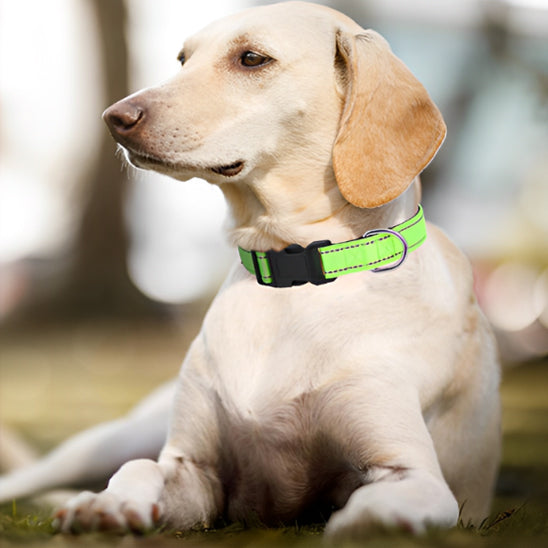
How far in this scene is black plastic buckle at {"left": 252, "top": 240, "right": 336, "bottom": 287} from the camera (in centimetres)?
185

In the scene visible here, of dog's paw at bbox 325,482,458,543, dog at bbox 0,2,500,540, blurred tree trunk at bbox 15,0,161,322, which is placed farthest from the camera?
blurred tree trunk at bbox 15,0,161,322

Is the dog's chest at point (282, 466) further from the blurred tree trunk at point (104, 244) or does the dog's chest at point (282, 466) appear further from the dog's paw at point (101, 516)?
the blurred tree trunk at point (104, 244)

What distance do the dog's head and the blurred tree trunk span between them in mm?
5295

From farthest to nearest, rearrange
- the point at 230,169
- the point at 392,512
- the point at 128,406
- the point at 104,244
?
the point at 104,244
the point at 128,406
the point at 230,169
the point at 392,512

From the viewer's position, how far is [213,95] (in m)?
1.87

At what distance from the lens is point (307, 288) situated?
1.87m

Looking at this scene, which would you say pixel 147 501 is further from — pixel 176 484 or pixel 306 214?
pixel 306 214

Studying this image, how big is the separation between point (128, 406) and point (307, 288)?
278cm

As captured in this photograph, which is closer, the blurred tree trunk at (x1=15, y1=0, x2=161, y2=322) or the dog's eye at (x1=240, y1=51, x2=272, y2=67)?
the dog's eye at (x1=240, y1=51, x2=272, y2=67)

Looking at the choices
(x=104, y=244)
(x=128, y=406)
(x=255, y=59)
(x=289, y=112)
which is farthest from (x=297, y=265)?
(x=104, y=244)

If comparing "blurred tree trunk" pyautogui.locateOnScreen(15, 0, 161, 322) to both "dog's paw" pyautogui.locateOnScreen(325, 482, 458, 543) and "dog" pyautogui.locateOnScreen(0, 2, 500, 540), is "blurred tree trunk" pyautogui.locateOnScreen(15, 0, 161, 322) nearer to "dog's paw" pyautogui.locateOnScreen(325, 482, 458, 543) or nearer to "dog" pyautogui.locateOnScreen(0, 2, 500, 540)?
"dog" pyautogui.locateOnScreen(0, 2, 500, 540)

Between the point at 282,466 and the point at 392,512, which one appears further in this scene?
the point at 282,466

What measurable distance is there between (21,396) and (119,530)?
379 cm

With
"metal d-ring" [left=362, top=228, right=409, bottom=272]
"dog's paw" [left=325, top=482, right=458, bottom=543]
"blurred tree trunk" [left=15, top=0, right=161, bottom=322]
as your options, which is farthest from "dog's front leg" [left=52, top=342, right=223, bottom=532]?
"blurred tree trunk" [left=15, top=0, right=161, bottom=322]
